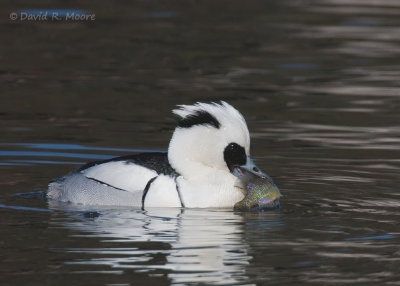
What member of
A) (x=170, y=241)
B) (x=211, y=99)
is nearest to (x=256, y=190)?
(x=170, y=241)

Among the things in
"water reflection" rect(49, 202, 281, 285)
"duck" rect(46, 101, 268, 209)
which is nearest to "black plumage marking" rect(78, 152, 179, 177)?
"duck" rect(46, 101, 268, 209)

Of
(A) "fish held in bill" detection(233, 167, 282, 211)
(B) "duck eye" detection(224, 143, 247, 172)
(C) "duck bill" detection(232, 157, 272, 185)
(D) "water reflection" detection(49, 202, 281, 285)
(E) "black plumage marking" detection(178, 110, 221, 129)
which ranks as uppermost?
(E) "black plumage marking" detection(178, 110, 221, 129)

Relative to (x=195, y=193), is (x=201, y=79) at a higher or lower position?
higher

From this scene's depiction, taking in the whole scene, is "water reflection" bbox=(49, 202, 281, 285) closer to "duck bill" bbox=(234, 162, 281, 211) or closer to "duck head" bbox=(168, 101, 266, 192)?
"duck bill" bbox=(234, 162, 281, 211)

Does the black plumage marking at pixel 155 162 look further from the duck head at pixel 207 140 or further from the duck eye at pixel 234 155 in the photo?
the duck eye at pixel 234 155

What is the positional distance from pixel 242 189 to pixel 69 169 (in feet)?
8.54

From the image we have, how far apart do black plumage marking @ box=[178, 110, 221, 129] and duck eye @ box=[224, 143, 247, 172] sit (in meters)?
0.24

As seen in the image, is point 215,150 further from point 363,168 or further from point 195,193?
point 363,168

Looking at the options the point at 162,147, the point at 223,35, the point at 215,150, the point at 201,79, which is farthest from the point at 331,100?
the point at 215,150

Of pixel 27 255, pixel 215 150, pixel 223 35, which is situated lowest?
pixel 27 255

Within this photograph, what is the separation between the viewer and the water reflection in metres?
9.12

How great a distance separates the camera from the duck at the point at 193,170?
36.4 feet

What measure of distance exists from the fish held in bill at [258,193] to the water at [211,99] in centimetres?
19

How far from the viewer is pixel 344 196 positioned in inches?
463
